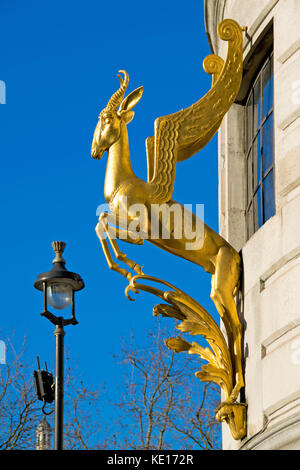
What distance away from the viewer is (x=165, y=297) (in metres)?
15.2

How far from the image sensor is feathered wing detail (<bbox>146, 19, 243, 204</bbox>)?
1545 cm

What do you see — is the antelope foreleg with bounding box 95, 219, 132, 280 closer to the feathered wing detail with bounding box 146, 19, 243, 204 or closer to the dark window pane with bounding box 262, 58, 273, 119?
the feathered wing detail with bounding box 146, 19, 243, 204

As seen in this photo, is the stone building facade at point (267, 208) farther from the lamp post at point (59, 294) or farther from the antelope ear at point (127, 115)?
the lamp post at point (59, 294)

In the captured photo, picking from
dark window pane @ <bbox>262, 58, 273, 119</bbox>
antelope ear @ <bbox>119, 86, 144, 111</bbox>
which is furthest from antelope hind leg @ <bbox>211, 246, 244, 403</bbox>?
antelope ear @ <bbox>119, 86, 144, 111</bbox>

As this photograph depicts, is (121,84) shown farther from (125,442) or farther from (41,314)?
(125,442)

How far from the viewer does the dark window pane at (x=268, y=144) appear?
15430mm

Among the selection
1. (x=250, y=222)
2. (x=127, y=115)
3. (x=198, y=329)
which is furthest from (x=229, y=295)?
(x=127, y=115)

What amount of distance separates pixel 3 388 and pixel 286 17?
21.3m

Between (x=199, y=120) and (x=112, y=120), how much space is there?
3.70 ft

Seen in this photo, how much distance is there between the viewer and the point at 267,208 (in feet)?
50.4

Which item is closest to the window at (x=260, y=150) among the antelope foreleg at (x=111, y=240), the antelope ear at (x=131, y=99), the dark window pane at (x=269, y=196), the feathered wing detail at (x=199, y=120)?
the dark window pane at (x=269, y=196)

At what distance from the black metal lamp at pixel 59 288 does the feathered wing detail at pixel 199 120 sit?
1804 mm

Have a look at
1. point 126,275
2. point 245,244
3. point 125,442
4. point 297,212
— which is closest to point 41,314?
point 126,275
